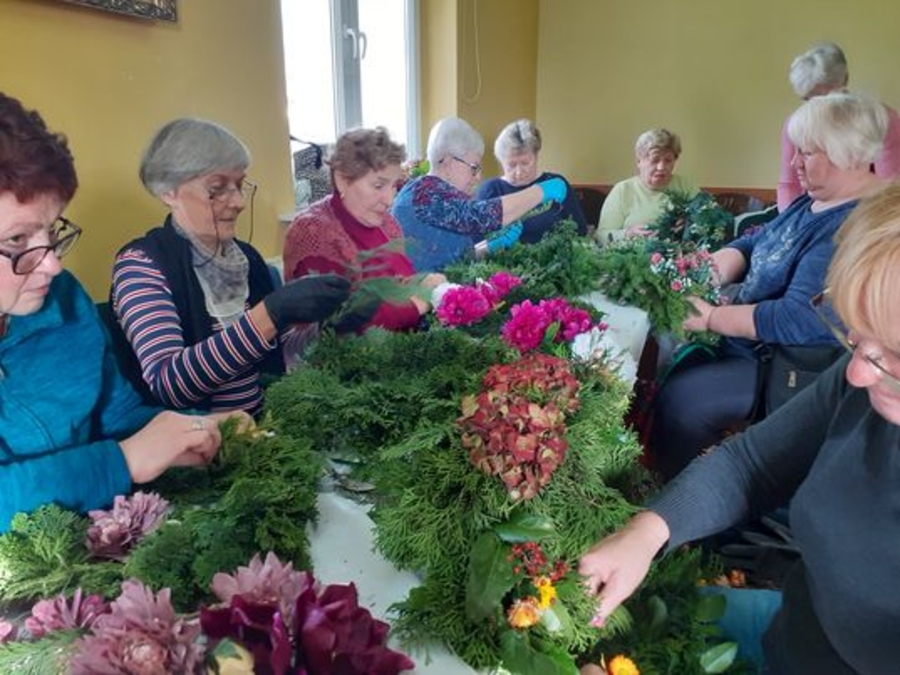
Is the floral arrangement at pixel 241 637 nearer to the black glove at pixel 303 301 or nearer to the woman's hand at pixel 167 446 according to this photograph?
the woman's hand at pixel 167 446

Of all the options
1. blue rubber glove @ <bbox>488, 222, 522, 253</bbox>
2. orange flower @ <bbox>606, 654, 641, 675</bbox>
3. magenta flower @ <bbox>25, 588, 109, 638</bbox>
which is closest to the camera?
magenta flower @ <bbox>25, 588, 109, 638</bbox>

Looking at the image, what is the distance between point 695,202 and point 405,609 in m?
2.46

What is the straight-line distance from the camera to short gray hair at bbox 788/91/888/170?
1794 millimetres

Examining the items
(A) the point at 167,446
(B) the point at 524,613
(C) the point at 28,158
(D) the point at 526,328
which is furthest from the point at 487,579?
(C) the point at 28,158

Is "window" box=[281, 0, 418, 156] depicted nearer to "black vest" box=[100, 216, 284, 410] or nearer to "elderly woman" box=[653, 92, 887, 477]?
"black vest" box=[100, 216, 284, 410]

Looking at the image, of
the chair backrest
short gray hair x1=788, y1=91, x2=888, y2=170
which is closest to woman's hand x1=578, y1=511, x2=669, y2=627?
short gray hair x1=788, y1=91, x2=888, y2=170

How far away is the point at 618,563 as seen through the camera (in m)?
0.80

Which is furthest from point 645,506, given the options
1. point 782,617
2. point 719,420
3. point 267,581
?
point 719,420

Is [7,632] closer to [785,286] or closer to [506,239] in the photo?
[785,286]

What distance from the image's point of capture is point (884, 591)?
774 millimetres

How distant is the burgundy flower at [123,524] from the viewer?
31.1 inches

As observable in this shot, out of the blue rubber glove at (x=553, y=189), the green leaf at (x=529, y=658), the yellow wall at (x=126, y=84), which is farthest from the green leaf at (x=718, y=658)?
the blue rubber glove at (x=553, y=189)

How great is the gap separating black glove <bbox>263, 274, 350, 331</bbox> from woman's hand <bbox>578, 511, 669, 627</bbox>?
0.72m

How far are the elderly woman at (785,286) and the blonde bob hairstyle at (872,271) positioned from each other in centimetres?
103
